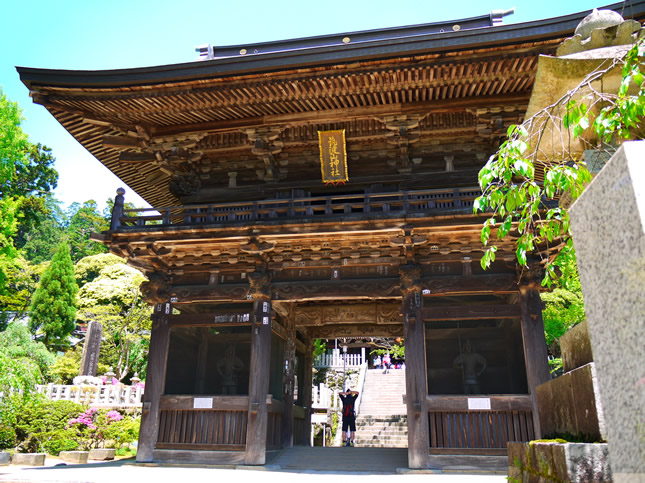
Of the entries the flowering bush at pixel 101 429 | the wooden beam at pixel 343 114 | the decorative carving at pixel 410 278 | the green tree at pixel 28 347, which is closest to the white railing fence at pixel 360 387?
the flowering bush at pixel 101 429

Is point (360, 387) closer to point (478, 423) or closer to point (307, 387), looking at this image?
point (307, 387)

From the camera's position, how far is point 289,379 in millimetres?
12531

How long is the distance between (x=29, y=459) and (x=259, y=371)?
19.9 ft

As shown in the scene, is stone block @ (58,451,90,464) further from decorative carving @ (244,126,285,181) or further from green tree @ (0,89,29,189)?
green tree @ (0,89,29,189)

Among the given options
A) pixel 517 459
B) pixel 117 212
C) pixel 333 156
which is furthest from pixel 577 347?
pixel 117 212

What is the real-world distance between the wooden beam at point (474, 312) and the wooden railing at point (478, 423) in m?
1.61

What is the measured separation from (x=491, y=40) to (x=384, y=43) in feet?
6.22

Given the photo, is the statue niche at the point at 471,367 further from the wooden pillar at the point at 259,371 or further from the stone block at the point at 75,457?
the stone block at the point at 75,457

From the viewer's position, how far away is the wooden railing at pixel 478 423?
917 cm

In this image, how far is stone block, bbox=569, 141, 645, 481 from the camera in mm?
1748

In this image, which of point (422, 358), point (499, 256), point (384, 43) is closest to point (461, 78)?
point (384, 43)

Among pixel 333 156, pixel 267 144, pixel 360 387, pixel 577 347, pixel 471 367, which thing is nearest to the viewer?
pixel 577 347

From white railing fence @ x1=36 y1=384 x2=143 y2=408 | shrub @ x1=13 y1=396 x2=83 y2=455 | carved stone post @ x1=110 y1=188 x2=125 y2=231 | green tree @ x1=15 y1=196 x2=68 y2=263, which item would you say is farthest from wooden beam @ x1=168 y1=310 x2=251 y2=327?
green tree @ x1=15 y1=196 x2=68 y2=263

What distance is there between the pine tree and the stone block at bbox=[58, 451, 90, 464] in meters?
21.2
